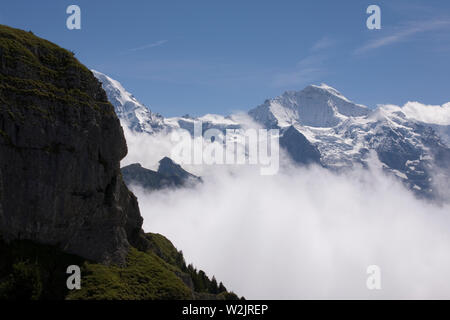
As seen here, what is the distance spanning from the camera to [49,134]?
96.6 meters

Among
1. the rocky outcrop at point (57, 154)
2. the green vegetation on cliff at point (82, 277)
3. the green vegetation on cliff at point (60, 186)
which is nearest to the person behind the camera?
the green vegetation on cliff at point (82, 277)

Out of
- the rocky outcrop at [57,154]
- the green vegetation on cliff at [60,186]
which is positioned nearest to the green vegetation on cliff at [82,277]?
the green vegetation on cliff at [60,186]

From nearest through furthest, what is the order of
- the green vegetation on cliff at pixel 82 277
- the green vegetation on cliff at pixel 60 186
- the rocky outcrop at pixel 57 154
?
the green vegetation on cliff at pixel 82 277, the green vegetation on cliff at pixel 60 186, the rocky outcrop at pixel 57 154

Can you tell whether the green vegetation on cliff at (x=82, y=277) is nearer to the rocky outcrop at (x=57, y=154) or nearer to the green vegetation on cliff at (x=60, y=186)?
the green vegetation on cliff at (x=60, y=186)

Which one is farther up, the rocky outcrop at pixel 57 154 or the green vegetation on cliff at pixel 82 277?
the rocky outcrop at pixel 57 154

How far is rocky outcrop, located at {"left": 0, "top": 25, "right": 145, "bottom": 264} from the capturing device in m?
91.0

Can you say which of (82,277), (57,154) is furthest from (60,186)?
(82,277)

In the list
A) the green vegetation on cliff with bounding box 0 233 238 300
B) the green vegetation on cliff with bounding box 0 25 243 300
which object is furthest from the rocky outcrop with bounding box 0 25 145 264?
the green vegetation on cliff with bounding box 0 233 238 300

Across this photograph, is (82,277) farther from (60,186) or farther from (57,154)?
(57,154)

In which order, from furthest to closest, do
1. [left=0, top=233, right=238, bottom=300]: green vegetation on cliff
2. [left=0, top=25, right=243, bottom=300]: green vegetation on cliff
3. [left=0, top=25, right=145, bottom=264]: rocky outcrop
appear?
1. [left=0, top=25, right=145, bottom=264]: rocky outcrop
2. [left=0, top=25, right=243, bottom=300]: green vegetation on cliff
3. [left=0, top=233, right=238, bottom=300]: green vegetation on cliff

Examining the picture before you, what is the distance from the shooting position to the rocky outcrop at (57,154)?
9100cm

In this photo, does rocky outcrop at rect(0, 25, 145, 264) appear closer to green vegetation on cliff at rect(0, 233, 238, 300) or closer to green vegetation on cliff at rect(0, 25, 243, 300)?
green vegetation on cliff at rect(0, 25, 243, 300)
